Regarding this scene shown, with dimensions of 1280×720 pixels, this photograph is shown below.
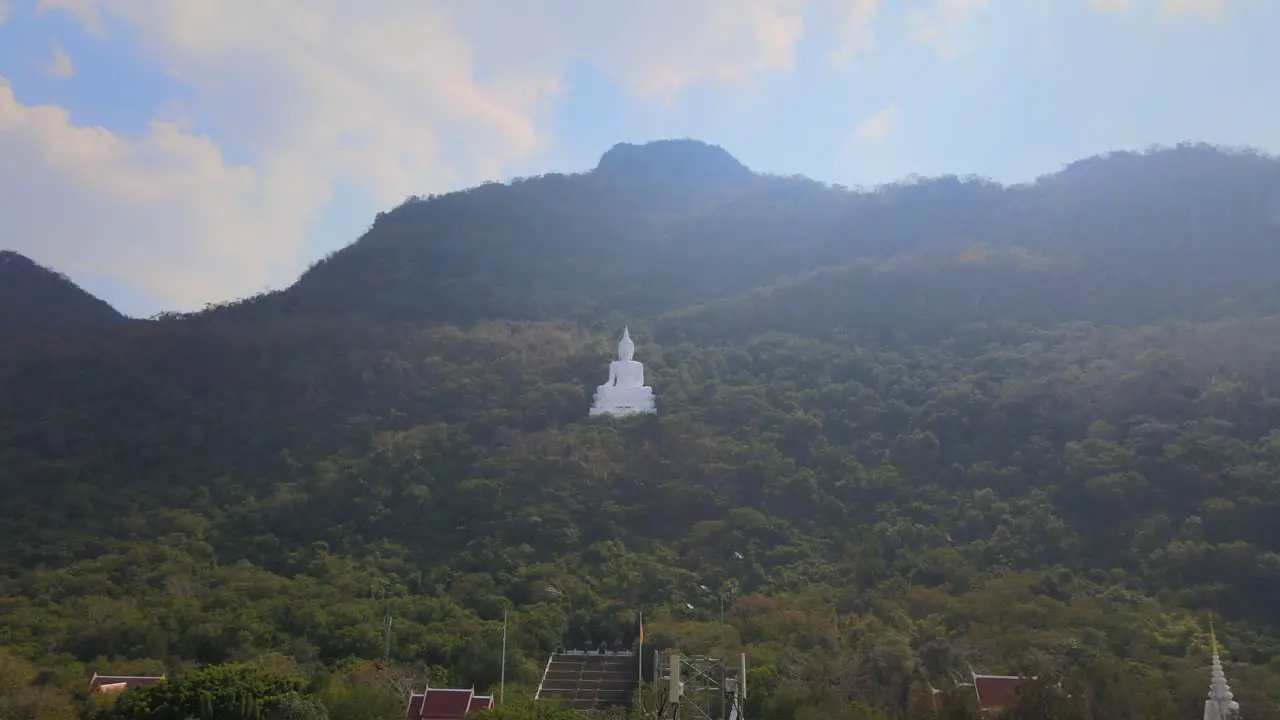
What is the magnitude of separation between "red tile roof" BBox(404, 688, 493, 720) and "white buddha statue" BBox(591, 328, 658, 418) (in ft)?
63.2

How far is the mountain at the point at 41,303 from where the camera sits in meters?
59.8

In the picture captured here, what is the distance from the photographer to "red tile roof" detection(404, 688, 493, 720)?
2173 cm

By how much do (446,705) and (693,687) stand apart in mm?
7703

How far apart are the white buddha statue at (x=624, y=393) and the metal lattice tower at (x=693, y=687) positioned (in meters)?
17.6

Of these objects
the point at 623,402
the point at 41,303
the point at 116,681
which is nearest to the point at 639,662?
the point at 116,681

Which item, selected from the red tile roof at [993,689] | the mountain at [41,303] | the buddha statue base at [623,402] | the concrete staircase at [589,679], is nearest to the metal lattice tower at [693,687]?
the concrete staircase at [589,679]

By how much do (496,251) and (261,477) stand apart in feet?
86.0

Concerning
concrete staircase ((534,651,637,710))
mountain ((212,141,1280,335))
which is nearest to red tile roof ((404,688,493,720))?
concrete staircase ((534,651,637,710))

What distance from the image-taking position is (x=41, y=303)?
62.2 m

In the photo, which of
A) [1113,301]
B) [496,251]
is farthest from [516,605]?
[496,251]

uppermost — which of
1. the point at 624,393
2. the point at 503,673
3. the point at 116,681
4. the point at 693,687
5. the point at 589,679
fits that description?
the point at 624,393

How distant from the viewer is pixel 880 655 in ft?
73.5

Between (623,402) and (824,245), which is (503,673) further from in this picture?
(824,245)

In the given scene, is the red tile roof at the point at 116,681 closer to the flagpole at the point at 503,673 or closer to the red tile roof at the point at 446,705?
the red tile roof at the point at 446,705
